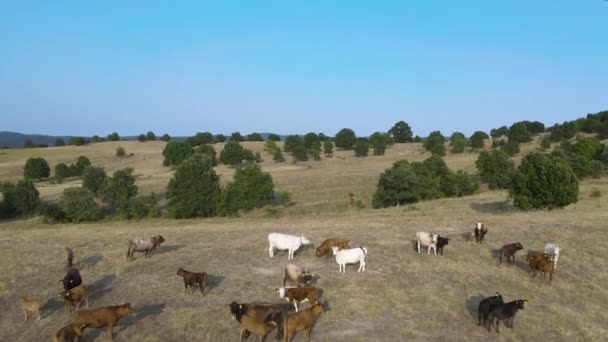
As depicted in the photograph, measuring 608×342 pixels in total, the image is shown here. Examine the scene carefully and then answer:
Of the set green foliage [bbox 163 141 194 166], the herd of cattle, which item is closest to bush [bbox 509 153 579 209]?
the herd of cattle

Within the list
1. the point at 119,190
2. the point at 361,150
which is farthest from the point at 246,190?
the point at 361,150

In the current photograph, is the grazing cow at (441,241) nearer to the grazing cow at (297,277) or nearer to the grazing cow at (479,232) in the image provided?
the grazing cow at (479,232)

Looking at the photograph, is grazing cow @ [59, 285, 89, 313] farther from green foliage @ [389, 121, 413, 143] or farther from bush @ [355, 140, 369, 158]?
green foliage @ [389, 121, 413, 143]

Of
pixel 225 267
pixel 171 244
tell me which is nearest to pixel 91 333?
pixel 225 267

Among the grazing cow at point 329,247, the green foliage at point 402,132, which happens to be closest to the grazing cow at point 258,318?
the grazing cow at point 329,247

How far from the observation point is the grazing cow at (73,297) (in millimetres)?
14359

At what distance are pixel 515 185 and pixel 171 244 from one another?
93.2ft

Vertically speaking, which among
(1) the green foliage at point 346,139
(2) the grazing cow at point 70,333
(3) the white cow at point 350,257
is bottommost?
(2) the grazing cow at point 70,333

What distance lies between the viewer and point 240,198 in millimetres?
45969

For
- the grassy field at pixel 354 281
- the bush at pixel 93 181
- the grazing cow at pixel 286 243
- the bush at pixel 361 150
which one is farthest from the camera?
the bush at pixel 361 150

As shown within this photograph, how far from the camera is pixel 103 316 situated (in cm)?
1271

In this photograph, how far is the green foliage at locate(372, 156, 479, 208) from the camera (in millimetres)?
48366

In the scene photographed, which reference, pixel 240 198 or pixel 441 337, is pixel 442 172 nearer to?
pixel 240 198

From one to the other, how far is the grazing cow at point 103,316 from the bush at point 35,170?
254ft
